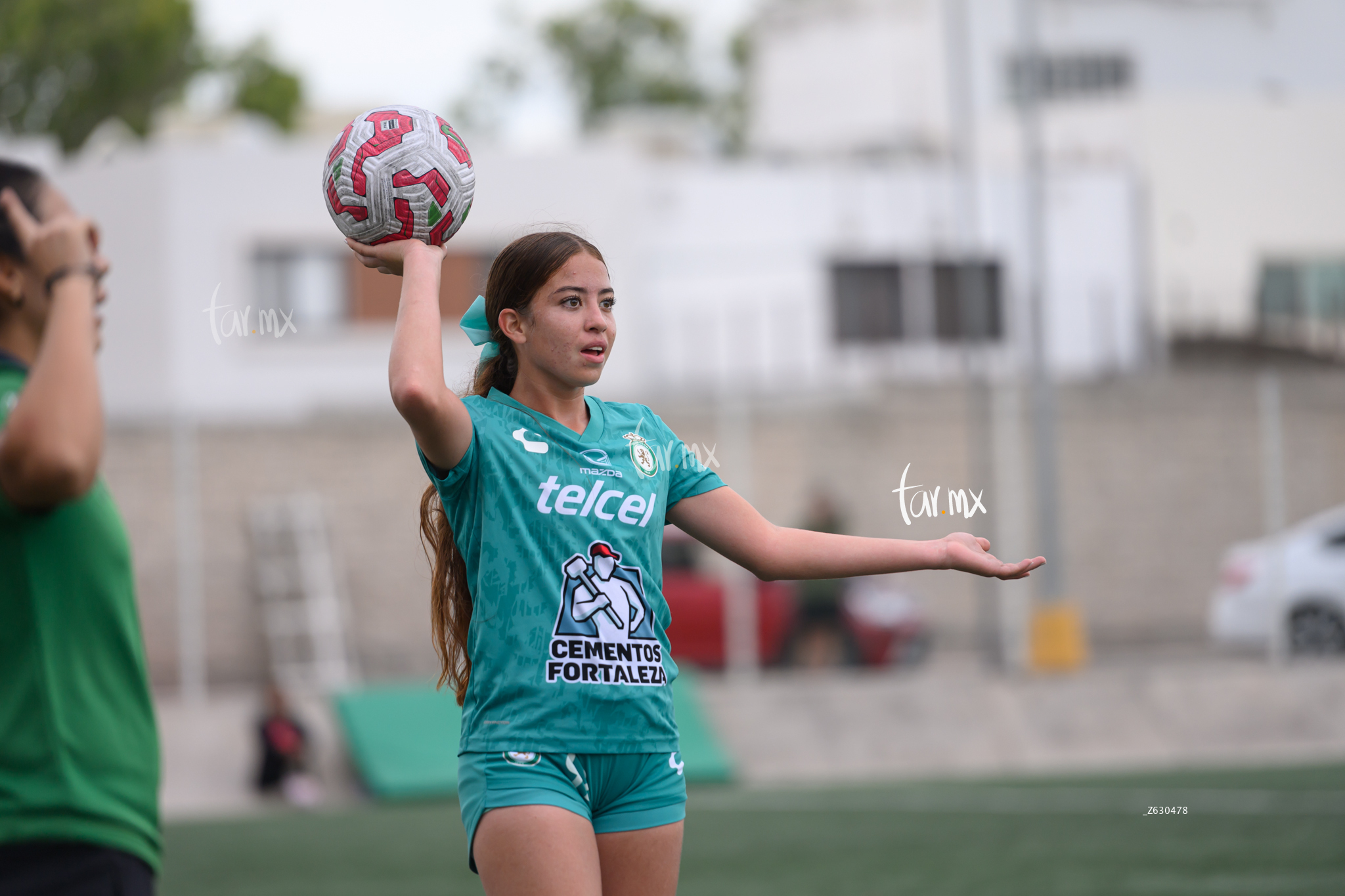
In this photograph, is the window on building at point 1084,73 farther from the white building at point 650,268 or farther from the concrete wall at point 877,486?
A: the concrete wall at point 877,486

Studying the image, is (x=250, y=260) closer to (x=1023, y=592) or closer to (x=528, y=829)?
(x=1023, y=592)

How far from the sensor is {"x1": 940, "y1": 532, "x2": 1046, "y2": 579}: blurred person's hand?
3145 mm

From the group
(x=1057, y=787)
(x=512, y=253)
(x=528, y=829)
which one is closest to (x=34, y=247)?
(x=512, y=253)

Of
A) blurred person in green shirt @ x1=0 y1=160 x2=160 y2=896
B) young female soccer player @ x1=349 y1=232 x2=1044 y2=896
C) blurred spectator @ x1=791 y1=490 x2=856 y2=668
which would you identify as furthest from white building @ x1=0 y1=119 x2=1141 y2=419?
blurred person in green shirt @ x1=0 y1=160 x2=160 y2=896

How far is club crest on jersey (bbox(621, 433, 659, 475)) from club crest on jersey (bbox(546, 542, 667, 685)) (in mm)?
184

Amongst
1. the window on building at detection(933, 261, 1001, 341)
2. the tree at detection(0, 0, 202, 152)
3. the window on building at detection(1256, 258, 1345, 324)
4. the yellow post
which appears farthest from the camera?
the tree at detection(0, 0, 202, 152)

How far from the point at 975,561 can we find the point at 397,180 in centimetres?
129

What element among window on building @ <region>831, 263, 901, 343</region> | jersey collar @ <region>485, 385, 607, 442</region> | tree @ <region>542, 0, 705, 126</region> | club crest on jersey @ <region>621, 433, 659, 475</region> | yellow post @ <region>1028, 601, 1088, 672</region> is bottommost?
yellow post @ <region>1028, 601, 1088, 672</region>

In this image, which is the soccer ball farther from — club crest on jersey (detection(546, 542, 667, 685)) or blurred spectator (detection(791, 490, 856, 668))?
blurred spectator (detection(791, 490, 856, 668))

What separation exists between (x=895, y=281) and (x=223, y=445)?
11.2 meters

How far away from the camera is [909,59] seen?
32.2m

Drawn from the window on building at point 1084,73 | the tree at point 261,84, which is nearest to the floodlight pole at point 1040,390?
the window on building at point 1084,73

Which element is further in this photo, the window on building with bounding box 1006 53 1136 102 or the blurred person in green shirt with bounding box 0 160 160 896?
the window on building with bounding box 1006 53 1136 102

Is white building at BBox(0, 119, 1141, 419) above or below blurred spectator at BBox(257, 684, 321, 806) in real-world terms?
above
